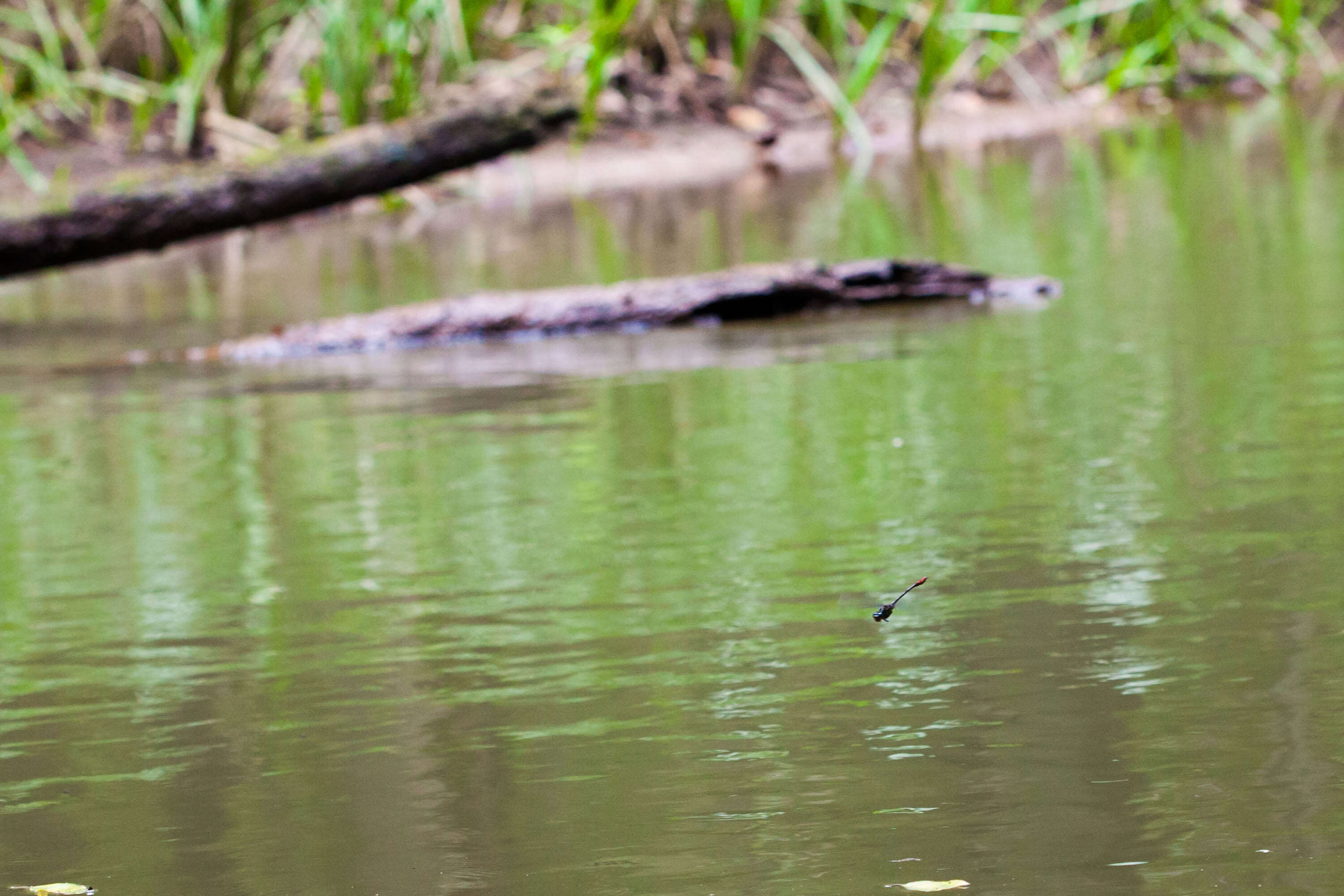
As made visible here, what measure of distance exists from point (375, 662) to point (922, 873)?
1101 mm

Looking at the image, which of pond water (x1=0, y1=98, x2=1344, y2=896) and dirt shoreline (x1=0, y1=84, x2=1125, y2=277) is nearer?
pond water (x1=0, y1=98, x2=1344, y2=896)

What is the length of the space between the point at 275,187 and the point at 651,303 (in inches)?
76.8

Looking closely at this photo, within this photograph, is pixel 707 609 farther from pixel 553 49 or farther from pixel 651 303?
pixel 553 49

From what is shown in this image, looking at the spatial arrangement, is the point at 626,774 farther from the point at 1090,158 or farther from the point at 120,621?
the point at 1090,158

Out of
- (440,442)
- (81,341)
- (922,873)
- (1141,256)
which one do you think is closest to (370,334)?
(81,341)

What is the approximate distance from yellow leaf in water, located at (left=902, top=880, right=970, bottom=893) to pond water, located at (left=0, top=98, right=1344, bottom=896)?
2 centimetres

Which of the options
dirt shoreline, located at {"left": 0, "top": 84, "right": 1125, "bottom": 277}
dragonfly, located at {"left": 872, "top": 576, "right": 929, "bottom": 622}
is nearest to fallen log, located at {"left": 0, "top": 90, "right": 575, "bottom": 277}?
dirt shoreline, located at {"left": 0, "top": 84, "right": 1125, "bottom": 277}

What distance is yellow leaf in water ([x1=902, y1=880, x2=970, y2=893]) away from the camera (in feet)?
5.81

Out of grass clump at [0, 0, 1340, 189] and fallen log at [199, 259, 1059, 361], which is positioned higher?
grass clump at [0, 0, 1340, 189]

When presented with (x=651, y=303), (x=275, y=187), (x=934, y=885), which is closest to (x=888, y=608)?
(x=934, y=885)

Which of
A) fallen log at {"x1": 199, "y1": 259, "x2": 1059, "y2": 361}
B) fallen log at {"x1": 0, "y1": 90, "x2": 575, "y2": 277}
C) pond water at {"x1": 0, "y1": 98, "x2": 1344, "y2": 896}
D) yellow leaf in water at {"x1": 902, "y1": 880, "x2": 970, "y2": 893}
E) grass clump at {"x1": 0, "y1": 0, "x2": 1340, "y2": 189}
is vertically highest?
grass clump at {"x1": 0, "y1": 0, "x2": 1340, "y2": 189}

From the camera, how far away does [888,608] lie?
2400 millimetres

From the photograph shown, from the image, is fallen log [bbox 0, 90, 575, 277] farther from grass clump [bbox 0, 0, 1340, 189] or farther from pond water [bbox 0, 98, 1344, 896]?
grass clump [bbox 0, 0, 1340, 189]

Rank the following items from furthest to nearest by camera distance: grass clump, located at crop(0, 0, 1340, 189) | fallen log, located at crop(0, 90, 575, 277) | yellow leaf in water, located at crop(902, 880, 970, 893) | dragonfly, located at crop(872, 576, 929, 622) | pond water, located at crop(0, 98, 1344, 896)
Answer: grass clump, located at crop(0, 0, 1340, 189) → fallen log, located at crop(0, 90, 575, 277) → dragonfly, located at crop(872, 576, 929, 622) → pond water, located at crop(0, 98, 1344, 896) → yellow leaf in water, located at crop(902, 880, 970, 893)
